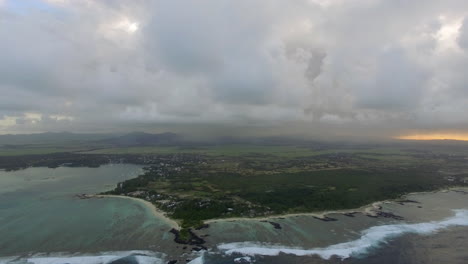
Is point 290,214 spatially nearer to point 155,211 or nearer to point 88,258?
point 155,211

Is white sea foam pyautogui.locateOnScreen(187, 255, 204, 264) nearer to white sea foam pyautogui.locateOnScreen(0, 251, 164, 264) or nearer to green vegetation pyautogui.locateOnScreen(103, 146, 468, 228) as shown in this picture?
white sea foam pyautogui.locateOnScreen(0, 251, 164, 264)

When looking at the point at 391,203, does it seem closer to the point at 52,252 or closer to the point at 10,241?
the point at 52,252

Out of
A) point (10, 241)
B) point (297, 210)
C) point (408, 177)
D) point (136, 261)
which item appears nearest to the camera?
point (136, 261)

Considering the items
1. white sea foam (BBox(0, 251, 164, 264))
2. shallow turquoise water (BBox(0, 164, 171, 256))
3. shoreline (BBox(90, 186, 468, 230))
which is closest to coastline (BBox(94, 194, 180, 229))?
shoreline (BBox(90, 186, 468, 230))

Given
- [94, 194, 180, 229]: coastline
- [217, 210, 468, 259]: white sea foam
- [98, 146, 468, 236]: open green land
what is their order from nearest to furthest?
1. [217, 210, 468, 259]: white sea foam
2. [94, 194, 180, 229]: coastline
3. [98, 146, 468, 236]: open green land

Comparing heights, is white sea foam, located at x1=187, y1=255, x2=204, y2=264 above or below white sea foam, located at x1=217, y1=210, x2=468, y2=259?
above

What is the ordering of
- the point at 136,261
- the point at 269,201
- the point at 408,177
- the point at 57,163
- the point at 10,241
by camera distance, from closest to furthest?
1. the point at 136,261
2. the point at 10,241
3. the point at 269,201
4. the point at 408,177
5. the point at 57,163

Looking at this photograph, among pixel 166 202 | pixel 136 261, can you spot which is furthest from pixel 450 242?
pixel 166 202

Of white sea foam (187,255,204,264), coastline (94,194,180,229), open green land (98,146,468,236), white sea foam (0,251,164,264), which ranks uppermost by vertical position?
open green land (98,146,468,236)
